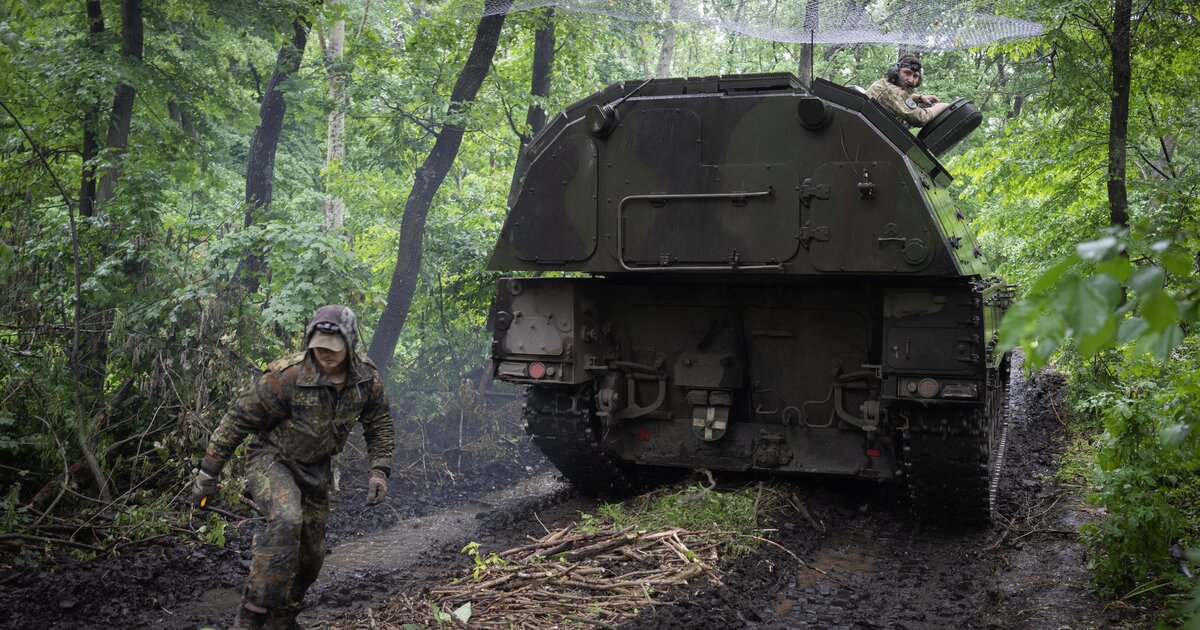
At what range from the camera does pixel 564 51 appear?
15.2m

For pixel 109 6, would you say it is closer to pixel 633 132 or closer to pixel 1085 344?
pixel 633 132

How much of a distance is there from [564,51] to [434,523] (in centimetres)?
854

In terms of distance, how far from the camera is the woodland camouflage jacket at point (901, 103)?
7.82 metres

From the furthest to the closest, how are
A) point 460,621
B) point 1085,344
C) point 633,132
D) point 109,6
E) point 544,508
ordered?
1. point 109,6
2. point 544,508
3. point 633,132
4. point 460,621
5. point 1085,344

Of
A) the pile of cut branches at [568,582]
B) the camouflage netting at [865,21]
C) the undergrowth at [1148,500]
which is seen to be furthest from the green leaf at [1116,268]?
the camouflage netting at [865,21]

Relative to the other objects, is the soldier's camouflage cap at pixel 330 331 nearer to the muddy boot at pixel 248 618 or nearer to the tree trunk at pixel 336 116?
the muddy boot at pixel 248 618

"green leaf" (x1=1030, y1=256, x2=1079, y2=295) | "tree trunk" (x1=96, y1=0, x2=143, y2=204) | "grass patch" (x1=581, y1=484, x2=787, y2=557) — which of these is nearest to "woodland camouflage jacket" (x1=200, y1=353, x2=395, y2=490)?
"grass patch" (x1=581, y1=484, x2=787, y2=557)

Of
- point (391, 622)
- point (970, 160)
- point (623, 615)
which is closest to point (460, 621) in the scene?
point (391, 622)

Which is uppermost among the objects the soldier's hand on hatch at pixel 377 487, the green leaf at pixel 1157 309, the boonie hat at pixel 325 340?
the green leaf at pixel 1157 309

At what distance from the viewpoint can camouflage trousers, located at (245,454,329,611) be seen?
476 centimetres

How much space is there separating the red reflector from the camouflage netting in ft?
10.9

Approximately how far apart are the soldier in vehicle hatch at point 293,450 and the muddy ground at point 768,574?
1.64ft

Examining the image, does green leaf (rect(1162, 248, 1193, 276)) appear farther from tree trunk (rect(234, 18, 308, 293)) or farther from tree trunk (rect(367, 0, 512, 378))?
tree trunk (rect(234, 18, 308, 293))

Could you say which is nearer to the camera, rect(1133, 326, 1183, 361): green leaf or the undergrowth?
rect(1133, 326, 1183, 361): green leaf
